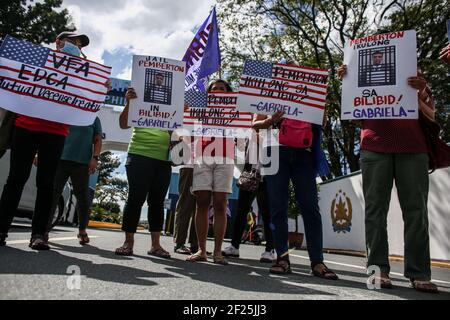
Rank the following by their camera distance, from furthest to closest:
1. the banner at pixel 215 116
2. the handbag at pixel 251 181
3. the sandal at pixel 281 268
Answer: the handbag at pixel 251 181 → the banner at pixel 215 116 → the sandal at pixel 281 268

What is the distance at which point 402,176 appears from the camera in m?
3.31

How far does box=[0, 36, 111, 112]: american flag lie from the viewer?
385 cm

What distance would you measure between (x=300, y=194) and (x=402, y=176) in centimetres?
89

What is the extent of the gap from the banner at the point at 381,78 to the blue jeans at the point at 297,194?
57 centimetres

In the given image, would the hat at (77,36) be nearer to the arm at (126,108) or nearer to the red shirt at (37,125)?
the arm at (126,108)

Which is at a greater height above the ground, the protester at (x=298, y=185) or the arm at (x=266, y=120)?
the arm at (x=266, y=120)

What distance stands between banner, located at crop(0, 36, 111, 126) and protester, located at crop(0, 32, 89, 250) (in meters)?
0.13

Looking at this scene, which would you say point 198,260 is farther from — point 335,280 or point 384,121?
point 384,121

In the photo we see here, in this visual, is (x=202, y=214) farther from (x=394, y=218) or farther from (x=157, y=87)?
(x=394, y=218)

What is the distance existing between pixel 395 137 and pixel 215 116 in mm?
2067

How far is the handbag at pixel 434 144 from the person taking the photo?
134 inches

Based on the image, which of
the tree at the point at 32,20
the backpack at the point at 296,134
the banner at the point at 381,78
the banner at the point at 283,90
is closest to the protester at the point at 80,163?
the banner at the point at 283,90

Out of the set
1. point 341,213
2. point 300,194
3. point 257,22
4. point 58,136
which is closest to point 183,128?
point 58,136

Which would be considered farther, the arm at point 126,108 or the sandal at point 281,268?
the arm at point 126,108
